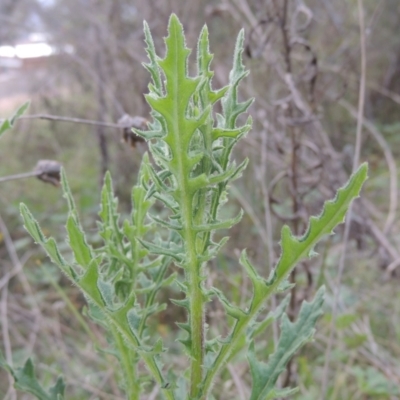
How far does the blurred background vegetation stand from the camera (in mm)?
1680

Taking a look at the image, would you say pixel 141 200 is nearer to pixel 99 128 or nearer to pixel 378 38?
pixel 99 128

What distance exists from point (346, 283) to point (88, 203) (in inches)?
73.3

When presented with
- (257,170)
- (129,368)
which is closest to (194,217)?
(129,368)

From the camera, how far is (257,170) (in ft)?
7.29

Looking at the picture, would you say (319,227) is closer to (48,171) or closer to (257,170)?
(48,171)

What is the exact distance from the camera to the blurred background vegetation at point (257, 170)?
1.68 m

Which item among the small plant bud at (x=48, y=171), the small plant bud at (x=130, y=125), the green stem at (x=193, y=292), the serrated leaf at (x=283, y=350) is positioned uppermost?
the small plant bud at (x=130, y=125)

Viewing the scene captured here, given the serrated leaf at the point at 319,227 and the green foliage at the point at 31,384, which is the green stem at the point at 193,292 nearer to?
the serrated leaf at the point at 319,227

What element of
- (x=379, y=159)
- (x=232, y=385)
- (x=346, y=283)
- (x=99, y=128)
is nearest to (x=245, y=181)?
(x=346, y=283)

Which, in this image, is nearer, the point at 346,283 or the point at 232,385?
the point at 232,385

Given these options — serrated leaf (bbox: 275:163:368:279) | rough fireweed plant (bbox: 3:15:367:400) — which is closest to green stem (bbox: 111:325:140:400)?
rough fireweed plant (bbox: 3:15:367:400)

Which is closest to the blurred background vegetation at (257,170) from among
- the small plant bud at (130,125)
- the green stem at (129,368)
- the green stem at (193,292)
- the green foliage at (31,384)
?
the small plant bud at (130,125)

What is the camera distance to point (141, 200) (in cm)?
75

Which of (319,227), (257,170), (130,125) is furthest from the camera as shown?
(257,170)
